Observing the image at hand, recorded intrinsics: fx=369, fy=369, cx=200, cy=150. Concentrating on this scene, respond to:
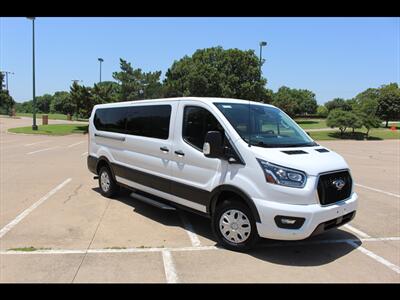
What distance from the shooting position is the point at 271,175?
14.9 ft

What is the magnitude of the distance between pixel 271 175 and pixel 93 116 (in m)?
5.49

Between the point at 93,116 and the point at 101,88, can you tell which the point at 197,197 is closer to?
the point at 93,116

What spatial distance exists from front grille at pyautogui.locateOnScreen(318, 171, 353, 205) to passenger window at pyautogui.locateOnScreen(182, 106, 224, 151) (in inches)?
59.6

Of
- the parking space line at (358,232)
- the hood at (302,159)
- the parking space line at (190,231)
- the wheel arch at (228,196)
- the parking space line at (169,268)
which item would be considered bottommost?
the parking space line at (169,268)

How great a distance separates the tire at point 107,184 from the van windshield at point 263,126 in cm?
345

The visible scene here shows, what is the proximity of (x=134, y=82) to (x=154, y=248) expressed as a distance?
1182 inches

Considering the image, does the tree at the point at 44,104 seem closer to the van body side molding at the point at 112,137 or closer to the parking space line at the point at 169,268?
the van body side molding at the point at 112,137

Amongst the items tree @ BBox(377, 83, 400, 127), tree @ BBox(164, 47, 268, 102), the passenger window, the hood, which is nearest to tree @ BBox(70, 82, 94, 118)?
tree @ BBox(164, 47, 268, 102)

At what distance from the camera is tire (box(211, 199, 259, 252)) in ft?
15.8

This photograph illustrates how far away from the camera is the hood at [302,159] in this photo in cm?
455

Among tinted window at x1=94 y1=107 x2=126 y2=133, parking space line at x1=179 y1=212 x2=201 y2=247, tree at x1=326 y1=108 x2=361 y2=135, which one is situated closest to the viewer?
parking space line at x1=179 y1=212 x2=201 y2=247

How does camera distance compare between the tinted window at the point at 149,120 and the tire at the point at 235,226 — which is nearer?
the tire at the point at 235,226

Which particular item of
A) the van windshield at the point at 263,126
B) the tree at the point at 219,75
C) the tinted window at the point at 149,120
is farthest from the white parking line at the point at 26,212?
the tree at the point at 219,75

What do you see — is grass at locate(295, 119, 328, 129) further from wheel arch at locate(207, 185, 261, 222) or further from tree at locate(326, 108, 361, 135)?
wheel arch at locate(207, 185, 261, 222)
